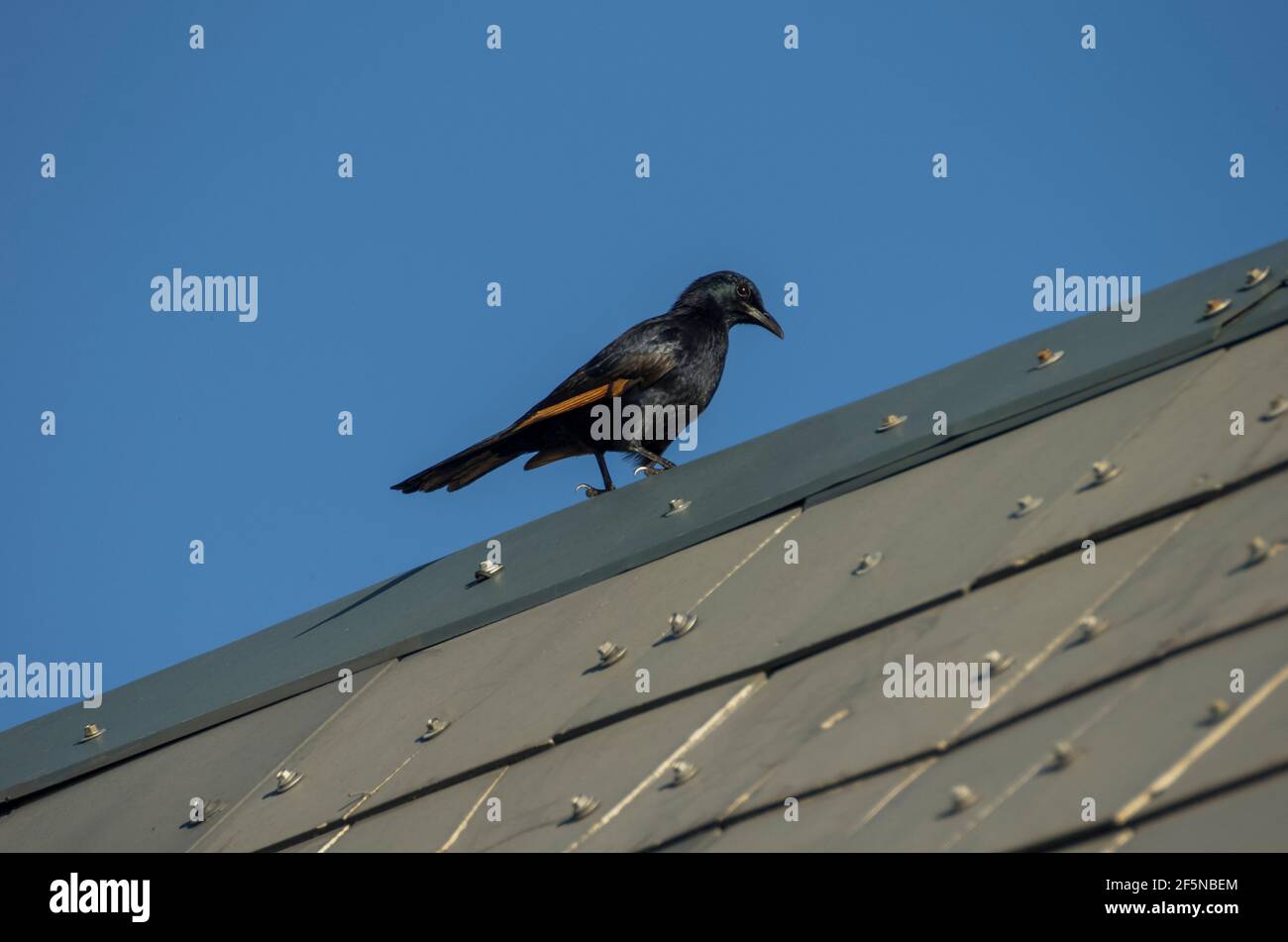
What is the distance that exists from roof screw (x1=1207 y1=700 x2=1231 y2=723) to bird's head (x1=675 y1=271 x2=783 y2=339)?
20.5 feet

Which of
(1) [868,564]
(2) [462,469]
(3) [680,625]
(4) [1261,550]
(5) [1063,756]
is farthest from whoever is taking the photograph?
(2) [462,469]

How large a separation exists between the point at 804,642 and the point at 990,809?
0.97m

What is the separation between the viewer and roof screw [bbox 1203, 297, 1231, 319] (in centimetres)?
420

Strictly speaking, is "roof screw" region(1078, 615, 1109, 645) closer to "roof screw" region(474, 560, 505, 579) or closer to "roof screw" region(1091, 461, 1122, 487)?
"roof screw" region(1091, 461, 1122, 487)

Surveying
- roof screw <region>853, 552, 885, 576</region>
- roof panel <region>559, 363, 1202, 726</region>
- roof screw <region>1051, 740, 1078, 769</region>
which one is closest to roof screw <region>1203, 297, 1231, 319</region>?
roof panel <region>559, 363, 1202, 726</region>

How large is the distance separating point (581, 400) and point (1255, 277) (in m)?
3.72

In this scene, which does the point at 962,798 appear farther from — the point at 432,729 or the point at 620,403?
the point at 620,403

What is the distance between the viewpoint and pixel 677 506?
4941 mm

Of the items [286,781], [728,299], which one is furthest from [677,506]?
[728,299]

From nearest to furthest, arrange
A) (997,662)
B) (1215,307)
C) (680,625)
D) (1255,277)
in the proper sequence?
(997,662), (680,625), (1215,307), (1255,277)

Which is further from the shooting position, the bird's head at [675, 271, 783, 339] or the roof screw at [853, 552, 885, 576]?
the bird's head at [675, 271, 783, 339]

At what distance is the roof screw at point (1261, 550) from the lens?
9.33ft

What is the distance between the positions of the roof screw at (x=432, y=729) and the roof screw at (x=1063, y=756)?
1815 mm
